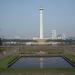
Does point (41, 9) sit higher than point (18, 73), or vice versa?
point (41, 9)

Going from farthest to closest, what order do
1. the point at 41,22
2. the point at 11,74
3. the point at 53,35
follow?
the point at 53,35 < the point at 41,22 < the point at 11,74

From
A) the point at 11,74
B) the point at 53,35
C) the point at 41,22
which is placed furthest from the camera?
the point at 53,35

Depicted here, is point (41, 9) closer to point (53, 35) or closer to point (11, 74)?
point (11, 74)

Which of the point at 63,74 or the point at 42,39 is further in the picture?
the point at 42,39

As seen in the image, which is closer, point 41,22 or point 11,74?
point 11,74

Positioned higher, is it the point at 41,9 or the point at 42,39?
the point at 41,9

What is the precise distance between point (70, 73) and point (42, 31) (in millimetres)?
43196

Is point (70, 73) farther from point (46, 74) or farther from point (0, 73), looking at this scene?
point (0, 73)

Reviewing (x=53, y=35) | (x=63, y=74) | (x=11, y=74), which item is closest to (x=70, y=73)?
(x=63, y=74)

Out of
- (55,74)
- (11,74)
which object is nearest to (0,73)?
(11,74)

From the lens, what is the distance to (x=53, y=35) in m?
132

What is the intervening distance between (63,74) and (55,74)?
0.40 meters

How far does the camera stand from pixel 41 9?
5750 cm

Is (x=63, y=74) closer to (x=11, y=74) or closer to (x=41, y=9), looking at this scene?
(x=11, y=74)
